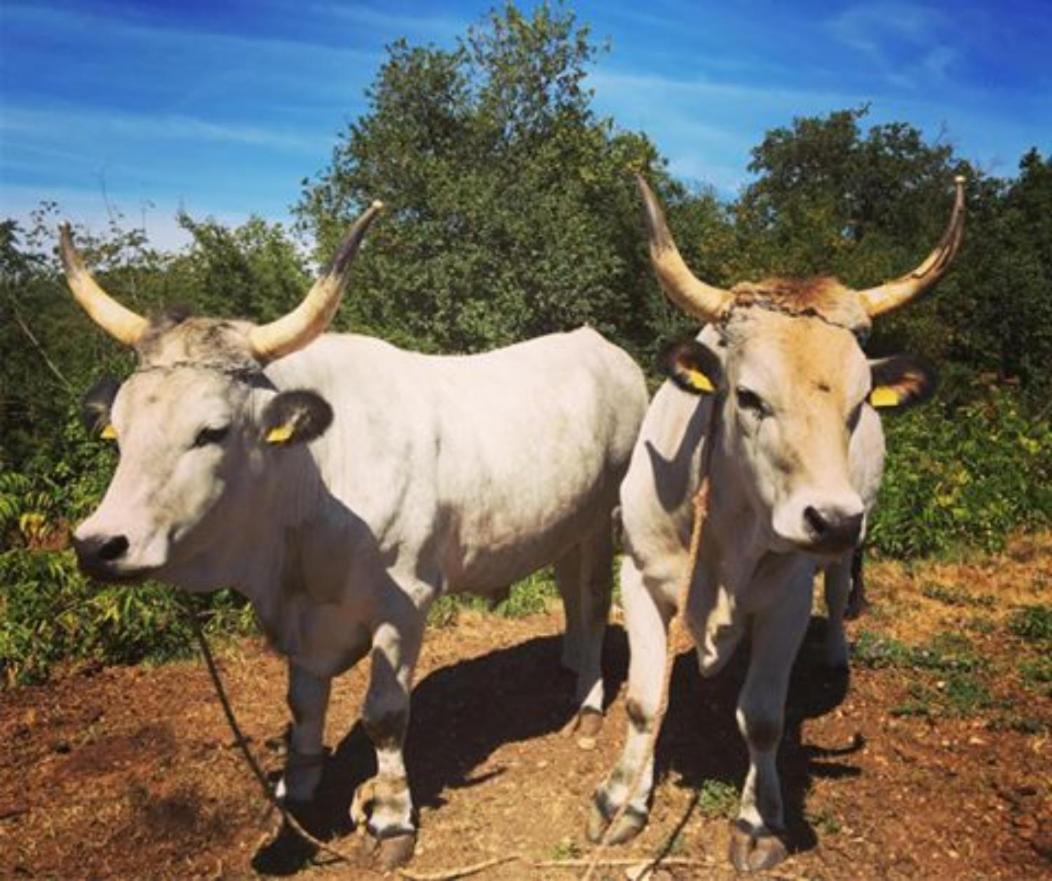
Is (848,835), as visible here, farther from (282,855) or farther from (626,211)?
(626,211)

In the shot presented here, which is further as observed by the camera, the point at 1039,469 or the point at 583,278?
the point at 583,278

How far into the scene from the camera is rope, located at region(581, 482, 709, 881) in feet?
11.8

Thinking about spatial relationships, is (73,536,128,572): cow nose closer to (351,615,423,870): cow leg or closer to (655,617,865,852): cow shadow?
(351,615,423,870): cow leg

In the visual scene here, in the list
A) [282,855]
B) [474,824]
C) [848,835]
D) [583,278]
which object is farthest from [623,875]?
[583,278]

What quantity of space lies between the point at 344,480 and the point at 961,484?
8.27 meters

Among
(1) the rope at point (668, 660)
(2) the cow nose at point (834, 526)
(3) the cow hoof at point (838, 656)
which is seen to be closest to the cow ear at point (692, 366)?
(1) the rope at point (668, 660)

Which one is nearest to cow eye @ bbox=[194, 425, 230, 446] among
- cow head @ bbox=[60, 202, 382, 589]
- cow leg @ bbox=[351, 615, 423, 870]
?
cow head @ bbox=[60, 202, 382, 589]

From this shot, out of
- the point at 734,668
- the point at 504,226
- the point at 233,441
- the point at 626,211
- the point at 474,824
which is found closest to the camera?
the point at 233,441

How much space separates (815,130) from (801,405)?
51.8 meters

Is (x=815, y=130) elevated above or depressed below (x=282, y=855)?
above

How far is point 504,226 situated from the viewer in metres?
16.7

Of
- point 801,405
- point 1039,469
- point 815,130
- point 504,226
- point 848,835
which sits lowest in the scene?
point 848,835

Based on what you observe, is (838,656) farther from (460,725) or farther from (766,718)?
(460,725)

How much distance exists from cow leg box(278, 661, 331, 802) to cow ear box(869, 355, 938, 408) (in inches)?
111
